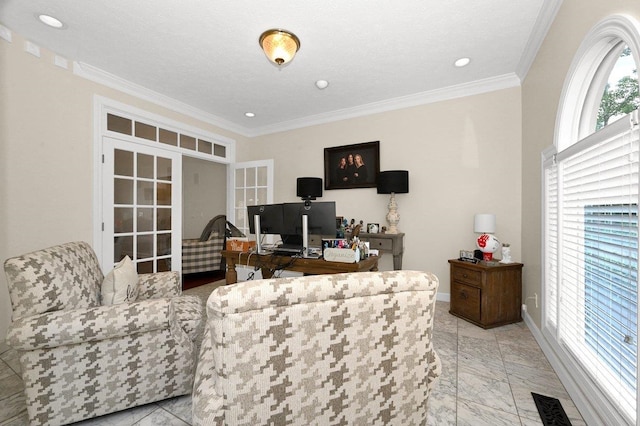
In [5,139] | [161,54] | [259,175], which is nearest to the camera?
[5,139]

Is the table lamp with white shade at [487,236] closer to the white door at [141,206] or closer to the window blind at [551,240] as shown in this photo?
the window blind at [551,240]

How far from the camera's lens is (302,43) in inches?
91.3

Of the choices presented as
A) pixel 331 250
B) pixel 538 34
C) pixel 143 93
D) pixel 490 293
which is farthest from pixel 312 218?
pixel 143 93

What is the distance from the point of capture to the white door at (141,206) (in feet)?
9.62

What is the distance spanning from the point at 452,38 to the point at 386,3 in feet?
2.51

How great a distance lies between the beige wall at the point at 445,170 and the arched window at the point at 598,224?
928 mm

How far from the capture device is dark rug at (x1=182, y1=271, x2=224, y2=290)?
4.13 metres

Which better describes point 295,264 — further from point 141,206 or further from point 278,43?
point 141,206

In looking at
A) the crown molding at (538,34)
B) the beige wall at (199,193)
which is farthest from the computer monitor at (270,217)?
the beige wall at (199,193)

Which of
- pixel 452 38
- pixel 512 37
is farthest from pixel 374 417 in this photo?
pixel 512 37

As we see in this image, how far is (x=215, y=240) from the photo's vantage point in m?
4.61

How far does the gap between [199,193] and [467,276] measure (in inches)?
226

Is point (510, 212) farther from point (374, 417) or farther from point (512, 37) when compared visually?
point (374, 417)

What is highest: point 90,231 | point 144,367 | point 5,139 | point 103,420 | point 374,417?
point 5,139
